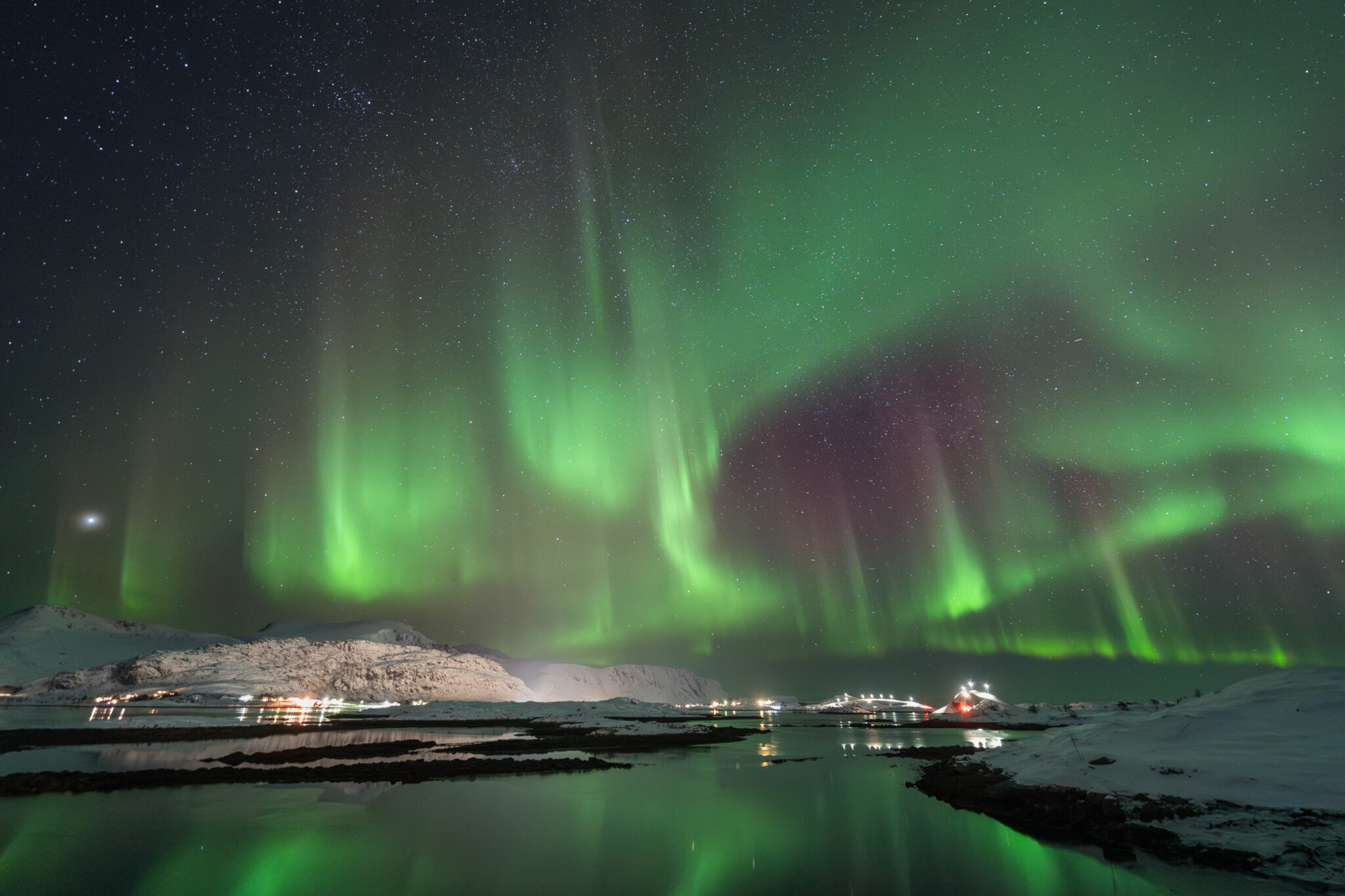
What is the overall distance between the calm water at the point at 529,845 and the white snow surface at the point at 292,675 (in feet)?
442

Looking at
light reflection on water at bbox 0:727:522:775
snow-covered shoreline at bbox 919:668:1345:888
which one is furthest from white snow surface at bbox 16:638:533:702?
snow-covered shoreline at bbox 919:668:1345:888

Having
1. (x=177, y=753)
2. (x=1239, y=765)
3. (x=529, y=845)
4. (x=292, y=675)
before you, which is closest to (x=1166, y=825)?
(x=1239, y=765)

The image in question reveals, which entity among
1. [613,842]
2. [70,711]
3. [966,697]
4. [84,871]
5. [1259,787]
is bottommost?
[966,697]

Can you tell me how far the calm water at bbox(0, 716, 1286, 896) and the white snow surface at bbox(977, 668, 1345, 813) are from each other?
5.25 metres

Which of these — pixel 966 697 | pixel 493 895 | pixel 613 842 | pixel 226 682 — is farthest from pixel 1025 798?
pixel 226 682

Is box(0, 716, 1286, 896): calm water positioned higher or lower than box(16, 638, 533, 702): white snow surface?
lower

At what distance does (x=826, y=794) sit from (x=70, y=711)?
9891 cm

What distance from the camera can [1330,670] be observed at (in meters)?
25.7

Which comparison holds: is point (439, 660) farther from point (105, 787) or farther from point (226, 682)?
point (105, 787)

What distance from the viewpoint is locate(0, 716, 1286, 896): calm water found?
12.6 metres

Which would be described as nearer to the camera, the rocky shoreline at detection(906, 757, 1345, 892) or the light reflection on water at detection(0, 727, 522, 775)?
the rocky shoreline at detection(906, 757, 1345, 892)

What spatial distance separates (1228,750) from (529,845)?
78.7 feet

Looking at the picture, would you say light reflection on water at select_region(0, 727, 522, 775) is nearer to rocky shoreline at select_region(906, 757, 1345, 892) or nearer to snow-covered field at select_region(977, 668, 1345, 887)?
rocky shoreline at select_region(906, 757, 1345, 892)

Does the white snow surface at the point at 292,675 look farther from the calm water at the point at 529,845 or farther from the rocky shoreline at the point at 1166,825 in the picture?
the rocky shoreline at the point at 1166,825
